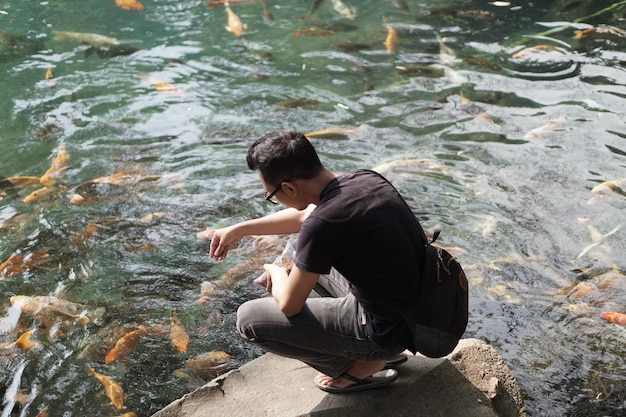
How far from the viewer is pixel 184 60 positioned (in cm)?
922

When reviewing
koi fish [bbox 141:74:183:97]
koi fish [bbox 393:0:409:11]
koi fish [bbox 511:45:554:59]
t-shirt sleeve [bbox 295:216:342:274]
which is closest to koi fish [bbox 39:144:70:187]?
koi fish [bbox 141:74:183:97]

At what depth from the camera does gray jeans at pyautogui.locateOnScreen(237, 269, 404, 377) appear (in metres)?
3.13

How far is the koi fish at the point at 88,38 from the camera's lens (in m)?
9.54

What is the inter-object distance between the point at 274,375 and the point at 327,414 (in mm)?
479

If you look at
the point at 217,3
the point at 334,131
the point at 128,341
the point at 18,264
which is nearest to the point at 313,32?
the point at 217,3

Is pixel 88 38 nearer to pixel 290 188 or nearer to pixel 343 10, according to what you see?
pixel 343 10

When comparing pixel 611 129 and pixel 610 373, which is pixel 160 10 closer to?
pixel 611 129

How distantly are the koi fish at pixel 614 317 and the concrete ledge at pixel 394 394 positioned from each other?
1199mm

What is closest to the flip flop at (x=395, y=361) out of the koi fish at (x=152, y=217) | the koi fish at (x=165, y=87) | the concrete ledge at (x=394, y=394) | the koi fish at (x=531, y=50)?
the concrete ledge at (x=394, y=394)

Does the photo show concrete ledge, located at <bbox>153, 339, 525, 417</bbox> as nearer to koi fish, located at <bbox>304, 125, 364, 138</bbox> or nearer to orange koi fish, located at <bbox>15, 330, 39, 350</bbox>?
orange koi fish, located at <bbox>15, 330, 39, 350</bbox>

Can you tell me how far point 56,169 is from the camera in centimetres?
655

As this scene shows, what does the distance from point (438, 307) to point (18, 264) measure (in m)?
3.59

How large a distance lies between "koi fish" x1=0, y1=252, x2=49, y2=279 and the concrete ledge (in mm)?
2323

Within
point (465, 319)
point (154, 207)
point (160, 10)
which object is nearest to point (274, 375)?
point (465, 319)
